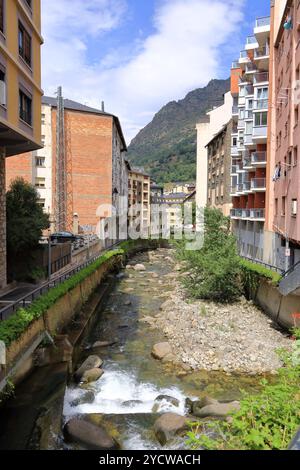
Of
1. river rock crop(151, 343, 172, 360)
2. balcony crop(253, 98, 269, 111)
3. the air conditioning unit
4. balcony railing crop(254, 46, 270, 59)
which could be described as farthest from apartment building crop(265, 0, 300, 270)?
the air conditioning unit

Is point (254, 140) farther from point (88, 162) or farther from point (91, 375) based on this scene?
point (91, 375)

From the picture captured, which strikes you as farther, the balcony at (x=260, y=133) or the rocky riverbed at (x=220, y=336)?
the balcony at (x=260, y=133)

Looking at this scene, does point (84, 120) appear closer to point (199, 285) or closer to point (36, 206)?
point (36, 206)

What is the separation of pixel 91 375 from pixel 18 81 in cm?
1341

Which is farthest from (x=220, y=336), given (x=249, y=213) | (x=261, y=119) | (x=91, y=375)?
(x=261, y=119)

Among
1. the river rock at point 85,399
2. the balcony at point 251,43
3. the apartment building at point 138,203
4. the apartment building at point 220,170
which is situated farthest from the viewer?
the apartment building at point 138,203

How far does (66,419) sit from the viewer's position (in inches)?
420

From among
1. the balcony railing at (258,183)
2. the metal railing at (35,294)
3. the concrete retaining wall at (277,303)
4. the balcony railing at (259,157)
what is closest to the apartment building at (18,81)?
the metal railing at (35,294)

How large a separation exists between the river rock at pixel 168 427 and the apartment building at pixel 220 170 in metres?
27.9

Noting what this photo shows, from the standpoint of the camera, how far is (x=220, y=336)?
1734 cm

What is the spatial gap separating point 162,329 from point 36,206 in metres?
10.2

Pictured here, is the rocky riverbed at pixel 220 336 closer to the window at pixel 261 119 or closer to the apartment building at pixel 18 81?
the apartment building at pixel 18 81

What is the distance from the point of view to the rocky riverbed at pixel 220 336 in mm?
14859
